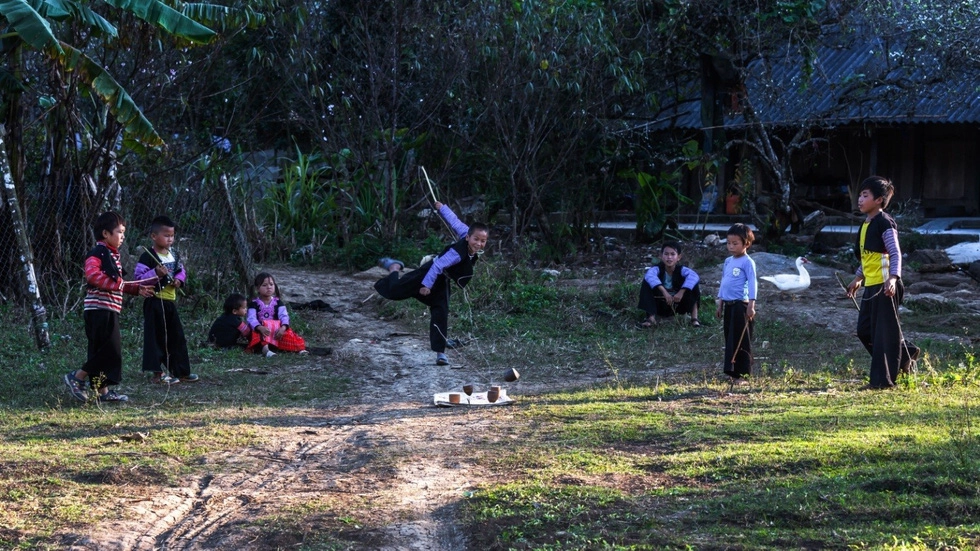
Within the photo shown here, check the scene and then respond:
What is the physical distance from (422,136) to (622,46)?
359cm

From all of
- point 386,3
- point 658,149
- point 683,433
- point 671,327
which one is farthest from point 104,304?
point 658,149

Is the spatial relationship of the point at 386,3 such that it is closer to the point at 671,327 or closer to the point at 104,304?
the point at 671,327

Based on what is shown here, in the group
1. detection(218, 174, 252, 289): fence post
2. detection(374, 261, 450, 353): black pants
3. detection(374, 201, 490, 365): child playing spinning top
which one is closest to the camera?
detection(374, 201, 490, 365): child playing spinning top

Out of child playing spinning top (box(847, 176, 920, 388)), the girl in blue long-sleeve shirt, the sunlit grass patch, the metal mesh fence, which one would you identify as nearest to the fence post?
the metal mesh fence

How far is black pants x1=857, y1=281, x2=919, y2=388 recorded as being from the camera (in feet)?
25.5

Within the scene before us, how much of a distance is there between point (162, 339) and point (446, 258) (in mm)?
2560

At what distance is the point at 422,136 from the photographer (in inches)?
634

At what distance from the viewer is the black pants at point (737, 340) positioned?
8.34 m

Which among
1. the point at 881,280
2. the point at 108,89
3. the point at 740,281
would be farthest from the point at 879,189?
the point at 108,89

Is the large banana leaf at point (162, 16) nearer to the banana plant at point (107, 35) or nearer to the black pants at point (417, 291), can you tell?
the banana plant at point (107, 35)

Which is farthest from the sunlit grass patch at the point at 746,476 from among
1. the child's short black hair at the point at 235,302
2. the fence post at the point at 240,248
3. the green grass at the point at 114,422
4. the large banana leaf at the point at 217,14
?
the large banana leaf at the point at 217,14

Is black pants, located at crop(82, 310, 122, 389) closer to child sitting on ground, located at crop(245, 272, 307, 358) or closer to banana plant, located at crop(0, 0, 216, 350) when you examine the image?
banana plant, located at crop(0, 0, 216, 350)

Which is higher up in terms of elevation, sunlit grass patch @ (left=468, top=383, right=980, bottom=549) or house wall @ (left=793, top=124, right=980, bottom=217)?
house wall @ (left=793, top=124, right=980, bottom=217)

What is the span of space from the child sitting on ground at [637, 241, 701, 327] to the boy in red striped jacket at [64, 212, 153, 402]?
20.6 ft
